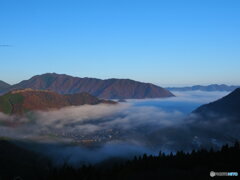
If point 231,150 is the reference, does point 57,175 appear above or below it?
below

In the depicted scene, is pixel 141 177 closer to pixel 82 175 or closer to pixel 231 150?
pixel 82 175

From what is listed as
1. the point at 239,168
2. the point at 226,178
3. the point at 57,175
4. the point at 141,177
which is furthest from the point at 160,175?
the point at 57,175

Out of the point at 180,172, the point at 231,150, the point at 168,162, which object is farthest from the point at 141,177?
the point at 231,150

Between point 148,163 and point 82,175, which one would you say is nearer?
point 82,175

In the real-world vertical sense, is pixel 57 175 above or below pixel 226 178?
below

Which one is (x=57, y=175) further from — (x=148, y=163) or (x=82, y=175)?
(x=148, y=163)

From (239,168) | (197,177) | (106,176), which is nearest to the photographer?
(197,177)

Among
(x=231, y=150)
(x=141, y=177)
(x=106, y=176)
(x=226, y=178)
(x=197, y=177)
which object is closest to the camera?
(x=226, y=178)

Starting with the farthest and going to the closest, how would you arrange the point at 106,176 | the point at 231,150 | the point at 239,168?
the point at 231,150
the point at 106,176
the point at 239,168

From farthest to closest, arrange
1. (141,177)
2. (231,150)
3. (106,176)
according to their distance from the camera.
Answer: (231,150)
(106,176)
(141,177)
